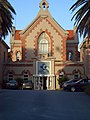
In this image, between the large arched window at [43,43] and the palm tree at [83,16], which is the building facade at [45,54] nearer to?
the large arched window at [43,43]

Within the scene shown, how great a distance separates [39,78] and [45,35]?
29.2 feet

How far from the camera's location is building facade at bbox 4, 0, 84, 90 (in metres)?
59.3

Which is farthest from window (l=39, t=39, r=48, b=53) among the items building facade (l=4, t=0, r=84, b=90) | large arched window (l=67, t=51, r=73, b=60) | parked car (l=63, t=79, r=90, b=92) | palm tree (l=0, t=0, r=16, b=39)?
palm tree (l=0, t=0, r=16, b=39)

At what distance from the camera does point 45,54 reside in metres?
62.0

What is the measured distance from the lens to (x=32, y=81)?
58.2 m

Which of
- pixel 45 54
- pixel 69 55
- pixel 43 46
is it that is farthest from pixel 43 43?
pixel 69 55

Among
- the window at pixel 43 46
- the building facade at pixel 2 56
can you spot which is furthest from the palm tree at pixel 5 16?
the window at pixel 43 46

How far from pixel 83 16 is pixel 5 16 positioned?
714cm

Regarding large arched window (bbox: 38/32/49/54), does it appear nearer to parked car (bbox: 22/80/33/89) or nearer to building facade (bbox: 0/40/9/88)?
building facade (bbox: 0/40/9/88)

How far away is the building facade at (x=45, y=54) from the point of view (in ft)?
194

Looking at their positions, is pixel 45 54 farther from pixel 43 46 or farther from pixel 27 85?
pixel 27 85

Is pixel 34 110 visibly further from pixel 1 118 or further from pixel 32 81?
pixel 32 81

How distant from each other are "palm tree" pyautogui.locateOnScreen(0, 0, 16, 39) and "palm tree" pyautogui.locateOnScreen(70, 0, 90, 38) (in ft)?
18.7

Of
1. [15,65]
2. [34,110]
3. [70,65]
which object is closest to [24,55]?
[15,65]
